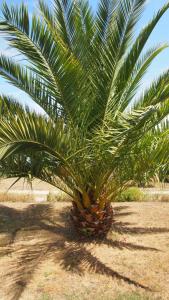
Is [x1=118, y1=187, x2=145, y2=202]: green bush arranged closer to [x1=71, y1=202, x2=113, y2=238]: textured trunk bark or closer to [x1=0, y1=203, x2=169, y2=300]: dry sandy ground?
[x1=0, y1=203, x2=169, y2=300]: dry sandy ground

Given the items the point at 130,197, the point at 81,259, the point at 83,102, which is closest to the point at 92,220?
the point at 81,259

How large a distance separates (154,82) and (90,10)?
1624 mm

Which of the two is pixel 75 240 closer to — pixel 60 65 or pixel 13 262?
pixel 13 262

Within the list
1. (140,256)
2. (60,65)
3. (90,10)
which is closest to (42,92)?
(60,65)

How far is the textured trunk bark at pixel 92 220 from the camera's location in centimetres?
595

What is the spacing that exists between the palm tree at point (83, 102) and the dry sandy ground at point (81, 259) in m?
0.55

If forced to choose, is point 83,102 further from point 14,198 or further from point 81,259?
point 14,198

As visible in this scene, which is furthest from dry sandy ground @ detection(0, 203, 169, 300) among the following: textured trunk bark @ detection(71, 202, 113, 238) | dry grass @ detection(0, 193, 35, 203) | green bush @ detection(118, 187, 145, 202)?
green bush @ detection(118, 187, 145, 202)

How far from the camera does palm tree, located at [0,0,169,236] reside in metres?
4.71

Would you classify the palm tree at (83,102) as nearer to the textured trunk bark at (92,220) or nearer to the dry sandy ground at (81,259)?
the textured trunk bark at (92,220)

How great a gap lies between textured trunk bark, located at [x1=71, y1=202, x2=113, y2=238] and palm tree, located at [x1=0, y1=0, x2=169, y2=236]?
0.02 m

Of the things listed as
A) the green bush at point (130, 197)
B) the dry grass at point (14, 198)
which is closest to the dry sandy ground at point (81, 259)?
the dry grass at point (14, 198)

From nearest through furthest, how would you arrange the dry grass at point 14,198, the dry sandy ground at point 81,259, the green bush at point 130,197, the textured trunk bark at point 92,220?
the dry sandy ground at point 81,259 < the textured trunk bark at point 92,220 < the dry grass at point 14,198 < the green bush at point 130,197

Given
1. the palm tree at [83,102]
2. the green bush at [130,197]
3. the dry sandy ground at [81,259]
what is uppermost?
the palm tree at [83,102]
